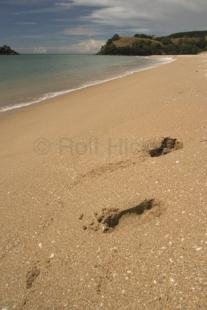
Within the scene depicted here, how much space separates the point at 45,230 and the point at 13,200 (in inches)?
37.8

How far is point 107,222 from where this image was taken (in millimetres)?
3768

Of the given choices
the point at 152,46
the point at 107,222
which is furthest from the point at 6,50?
the point at 107,222

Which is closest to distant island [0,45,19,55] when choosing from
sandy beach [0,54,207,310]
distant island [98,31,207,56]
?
distant island [98,31,207,56]

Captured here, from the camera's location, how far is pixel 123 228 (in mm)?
3674

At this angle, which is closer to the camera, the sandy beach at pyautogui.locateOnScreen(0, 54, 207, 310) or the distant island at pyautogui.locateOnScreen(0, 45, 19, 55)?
the sandy beach at pyautogui.locateOnScreen(0, 54, 207, 310)

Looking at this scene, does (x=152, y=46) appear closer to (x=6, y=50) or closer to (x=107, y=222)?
(x=6, y=50)

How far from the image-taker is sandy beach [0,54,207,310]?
2.98 metres

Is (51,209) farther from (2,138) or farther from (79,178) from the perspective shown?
(2,138)

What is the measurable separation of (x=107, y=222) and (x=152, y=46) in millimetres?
117682

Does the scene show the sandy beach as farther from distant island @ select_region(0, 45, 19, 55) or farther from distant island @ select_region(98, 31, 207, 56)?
distant island @ select_region(0, 45, 19, 55)

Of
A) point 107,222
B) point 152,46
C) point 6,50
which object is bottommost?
point 107,222

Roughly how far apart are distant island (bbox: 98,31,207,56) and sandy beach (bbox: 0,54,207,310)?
9636 cm

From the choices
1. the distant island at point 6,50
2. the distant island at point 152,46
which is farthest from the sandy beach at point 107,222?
the distant island at point 6,50

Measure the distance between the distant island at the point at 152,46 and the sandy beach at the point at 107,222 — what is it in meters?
96.4
